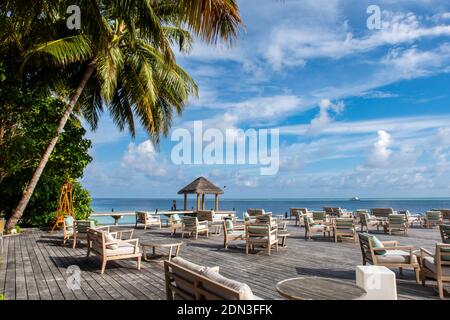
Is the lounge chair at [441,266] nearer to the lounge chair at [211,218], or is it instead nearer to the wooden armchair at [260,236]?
the wooden armchair at [260,236]

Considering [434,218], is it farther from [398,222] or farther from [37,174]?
[37,174]

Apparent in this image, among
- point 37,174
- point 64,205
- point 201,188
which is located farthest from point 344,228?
point 64,205

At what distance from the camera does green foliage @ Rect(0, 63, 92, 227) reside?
10190 mm

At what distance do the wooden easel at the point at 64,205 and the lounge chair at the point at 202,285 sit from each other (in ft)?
32.4

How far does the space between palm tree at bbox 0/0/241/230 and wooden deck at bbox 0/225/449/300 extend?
3.75 metres

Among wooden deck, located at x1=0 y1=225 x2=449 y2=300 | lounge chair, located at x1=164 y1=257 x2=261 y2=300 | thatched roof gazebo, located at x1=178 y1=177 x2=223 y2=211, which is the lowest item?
wooden deck, located at x1=0 y1=225 x2=449 y2=300

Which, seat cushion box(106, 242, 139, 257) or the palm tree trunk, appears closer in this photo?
seat cushion box(106, 242, 139, 257)

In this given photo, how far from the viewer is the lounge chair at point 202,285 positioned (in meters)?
2.36

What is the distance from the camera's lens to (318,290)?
2.93 m

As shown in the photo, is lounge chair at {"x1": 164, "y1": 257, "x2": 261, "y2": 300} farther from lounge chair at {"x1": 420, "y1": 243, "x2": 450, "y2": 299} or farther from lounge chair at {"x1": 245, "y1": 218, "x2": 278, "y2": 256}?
lounge chair at {"x1": 245, "y1": 218, "x2": 278, "y2": 256}

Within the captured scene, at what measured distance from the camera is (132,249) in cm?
602

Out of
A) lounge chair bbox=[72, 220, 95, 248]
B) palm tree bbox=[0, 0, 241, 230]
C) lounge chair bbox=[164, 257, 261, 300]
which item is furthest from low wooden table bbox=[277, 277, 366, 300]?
lounge chair bbox=[72, 220, 95, 248]

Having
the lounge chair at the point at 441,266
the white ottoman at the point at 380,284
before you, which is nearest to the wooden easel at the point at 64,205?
the white ottoman at the point at 380,284

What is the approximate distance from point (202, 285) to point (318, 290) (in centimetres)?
109
